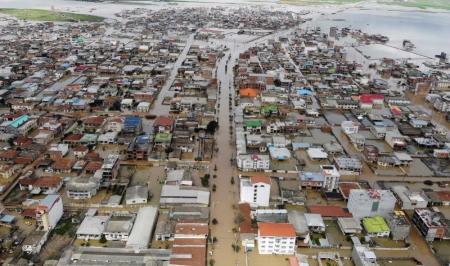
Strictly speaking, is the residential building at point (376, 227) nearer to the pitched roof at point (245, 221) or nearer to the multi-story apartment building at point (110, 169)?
the pitched roof at point (245, 221)

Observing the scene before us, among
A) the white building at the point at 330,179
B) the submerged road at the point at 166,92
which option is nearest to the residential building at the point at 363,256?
the white building at the point at 330,179

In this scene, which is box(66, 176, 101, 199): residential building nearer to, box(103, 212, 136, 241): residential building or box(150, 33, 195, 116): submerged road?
box(103, 212, 136, 241): residential building

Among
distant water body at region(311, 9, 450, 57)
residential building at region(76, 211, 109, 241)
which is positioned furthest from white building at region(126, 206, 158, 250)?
distant water body at region(311, 9, 450, 57)

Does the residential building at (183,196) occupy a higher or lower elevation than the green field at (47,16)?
lower

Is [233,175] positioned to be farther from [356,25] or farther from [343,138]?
[356,25]

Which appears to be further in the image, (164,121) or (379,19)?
(379,19)

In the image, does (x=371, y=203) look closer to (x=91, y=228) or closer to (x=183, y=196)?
(x=183, y=196)

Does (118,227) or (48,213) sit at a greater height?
(48,213)

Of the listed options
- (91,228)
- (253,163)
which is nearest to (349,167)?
(253,163)
